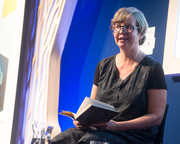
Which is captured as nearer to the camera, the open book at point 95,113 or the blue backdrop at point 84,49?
the open book at point 95,113

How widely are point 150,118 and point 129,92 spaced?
0.20 metres

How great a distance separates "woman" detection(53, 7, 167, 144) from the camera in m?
1.13

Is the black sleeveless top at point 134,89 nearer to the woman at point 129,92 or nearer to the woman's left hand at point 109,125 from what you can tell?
the woman at point 129,92

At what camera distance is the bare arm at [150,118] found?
3.72 feet

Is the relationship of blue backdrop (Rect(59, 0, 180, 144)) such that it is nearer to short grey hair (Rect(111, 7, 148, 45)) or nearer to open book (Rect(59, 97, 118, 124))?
Result: short grey hair (Rect(111, 7, 148, 45))

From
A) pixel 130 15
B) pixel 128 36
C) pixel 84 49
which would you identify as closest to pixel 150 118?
pixel 128 36

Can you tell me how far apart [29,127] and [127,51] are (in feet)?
4.67

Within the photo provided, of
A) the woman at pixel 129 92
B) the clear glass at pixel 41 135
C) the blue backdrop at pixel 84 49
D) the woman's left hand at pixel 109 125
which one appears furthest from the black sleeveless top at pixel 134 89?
the blue backdrop at pixel 84 49

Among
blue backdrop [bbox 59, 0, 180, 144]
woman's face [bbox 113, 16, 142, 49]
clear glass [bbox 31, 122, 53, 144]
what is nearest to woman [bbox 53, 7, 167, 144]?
woman's face [bbox 113, 16, 142, 49]

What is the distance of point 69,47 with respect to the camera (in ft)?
7.67

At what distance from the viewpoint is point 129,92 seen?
49.9 inches

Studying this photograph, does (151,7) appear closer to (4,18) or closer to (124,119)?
(124,119)

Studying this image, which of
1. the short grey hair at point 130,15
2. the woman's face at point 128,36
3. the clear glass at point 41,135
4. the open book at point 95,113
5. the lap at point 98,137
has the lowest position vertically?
the lap at point 98,137

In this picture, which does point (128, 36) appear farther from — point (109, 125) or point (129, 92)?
point (109, 125)
